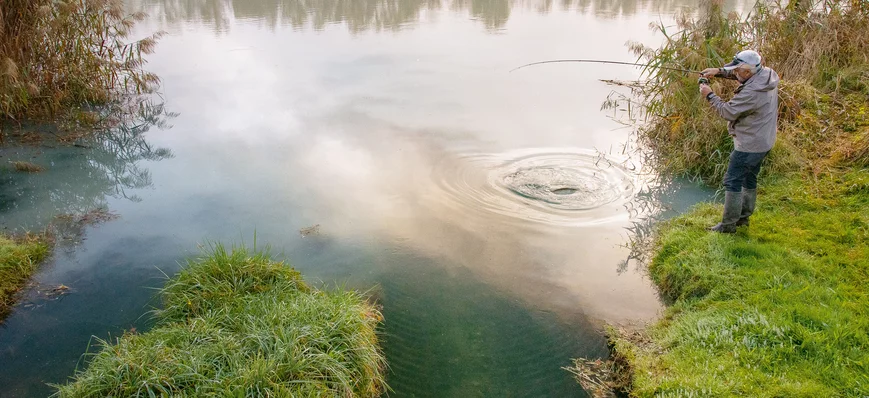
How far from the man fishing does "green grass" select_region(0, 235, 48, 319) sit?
4984mm

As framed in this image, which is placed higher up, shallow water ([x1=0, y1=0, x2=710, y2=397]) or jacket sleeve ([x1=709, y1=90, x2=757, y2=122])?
jacket sleeve ([x1=709, y1=90, x2=757, y2=122])

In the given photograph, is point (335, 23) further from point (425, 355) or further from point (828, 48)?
point (425, 355)

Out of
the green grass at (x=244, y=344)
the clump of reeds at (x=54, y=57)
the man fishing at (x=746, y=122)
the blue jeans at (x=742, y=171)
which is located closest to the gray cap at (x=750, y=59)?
the man fishing at (x=746, y=122)

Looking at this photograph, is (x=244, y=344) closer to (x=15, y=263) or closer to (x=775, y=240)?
(x=15, y=263)

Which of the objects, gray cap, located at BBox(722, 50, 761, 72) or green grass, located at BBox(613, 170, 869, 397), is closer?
green grass, located at BBox(613, 170, 869, 397)

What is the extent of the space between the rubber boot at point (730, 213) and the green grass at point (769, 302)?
0.09 m

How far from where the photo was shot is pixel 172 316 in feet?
11.3

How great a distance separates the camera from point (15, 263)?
3941mm

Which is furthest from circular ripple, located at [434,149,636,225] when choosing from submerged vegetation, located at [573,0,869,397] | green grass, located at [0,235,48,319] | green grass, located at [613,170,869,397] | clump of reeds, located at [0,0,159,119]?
clump of reeds, located at [0,0,159,119]

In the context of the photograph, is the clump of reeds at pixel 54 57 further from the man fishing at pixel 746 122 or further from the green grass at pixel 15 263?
the man fishing at pixel 746 122

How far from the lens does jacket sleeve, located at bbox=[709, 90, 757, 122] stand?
12.5ft

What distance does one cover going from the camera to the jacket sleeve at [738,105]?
381 centimetres

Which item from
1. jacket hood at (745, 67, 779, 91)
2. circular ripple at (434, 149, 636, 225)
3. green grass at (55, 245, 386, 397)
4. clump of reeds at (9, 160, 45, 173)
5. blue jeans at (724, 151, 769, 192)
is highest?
jacket hood at (745, 67, 779, 91)

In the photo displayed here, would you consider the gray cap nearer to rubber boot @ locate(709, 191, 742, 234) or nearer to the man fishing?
the man fishing
